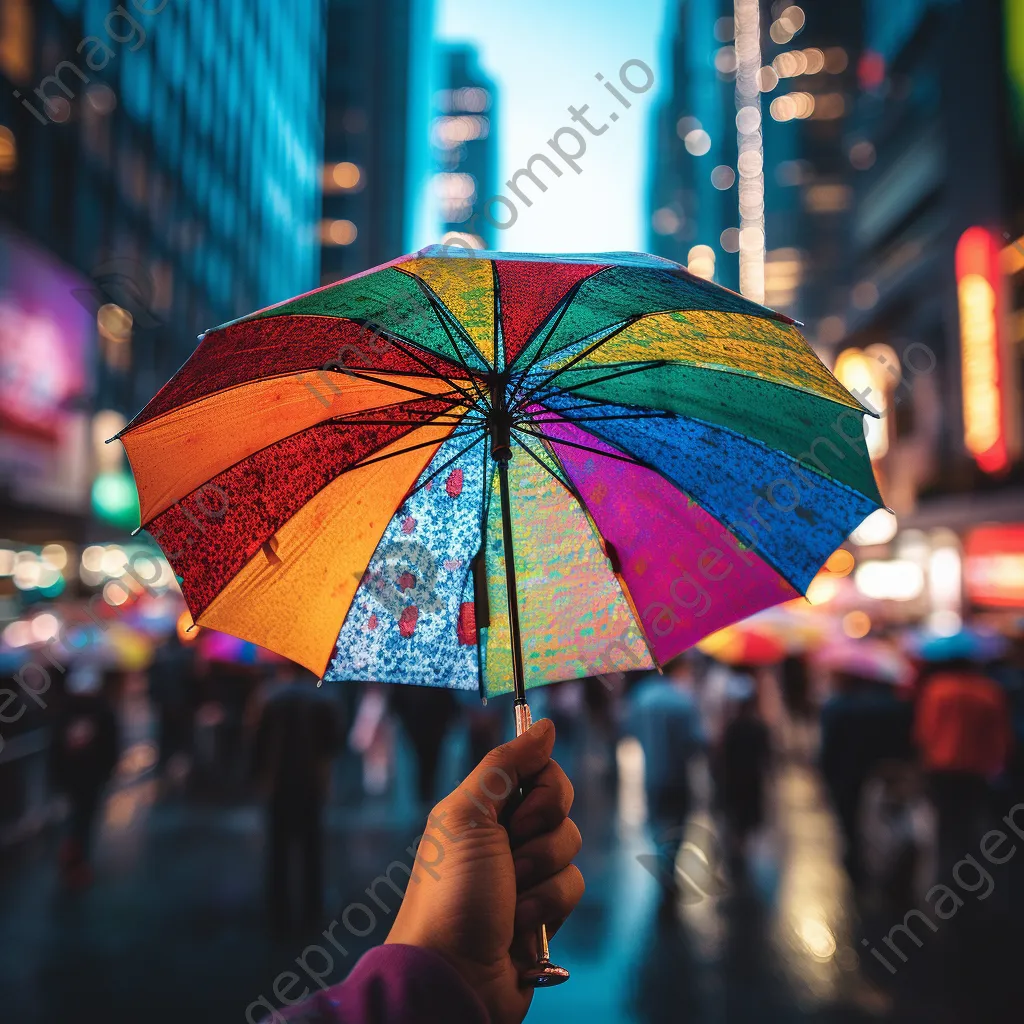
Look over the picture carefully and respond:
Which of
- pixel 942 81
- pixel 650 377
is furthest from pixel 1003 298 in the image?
pixel 650 377

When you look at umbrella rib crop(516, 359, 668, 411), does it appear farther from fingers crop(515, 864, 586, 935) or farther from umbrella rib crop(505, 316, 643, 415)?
fingers crop(515, 864, 586, 935)

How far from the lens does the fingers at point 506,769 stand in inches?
57.9

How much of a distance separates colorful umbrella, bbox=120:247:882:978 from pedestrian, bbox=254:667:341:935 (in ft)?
14.3

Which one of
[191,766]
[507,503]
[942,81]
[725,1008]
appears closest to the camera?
[507,503]

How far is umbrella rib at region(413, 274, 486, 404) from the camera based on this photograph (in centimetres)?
198

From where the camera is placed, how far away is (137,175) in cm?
3441

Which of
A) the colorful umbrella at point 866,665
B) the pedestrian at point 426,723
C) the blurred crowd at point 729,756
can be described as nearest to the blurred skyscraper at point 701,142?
the colorful umbrella at point 866,665

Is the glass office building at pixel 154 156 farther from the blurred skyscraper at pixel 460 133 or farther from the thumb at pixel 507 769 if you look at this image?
the blurred skyscraper at pixel 460 133

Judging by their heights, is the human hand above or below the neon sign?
below

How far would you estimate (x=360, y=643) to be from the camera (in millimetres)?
2381

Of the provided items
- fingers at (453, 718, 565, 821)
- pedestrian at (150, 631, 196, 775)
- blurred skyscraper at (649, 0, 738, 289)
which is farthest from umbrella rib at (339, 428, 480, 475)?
blurred skyscraper at (649, 0, 738, 289)

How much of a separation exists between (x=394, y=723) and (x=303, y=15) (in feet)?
227

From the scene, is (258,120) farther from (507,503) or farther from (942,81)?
(507,503)

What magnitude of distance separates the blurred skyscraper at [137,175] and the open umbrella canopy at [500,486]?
2371 centimetres
